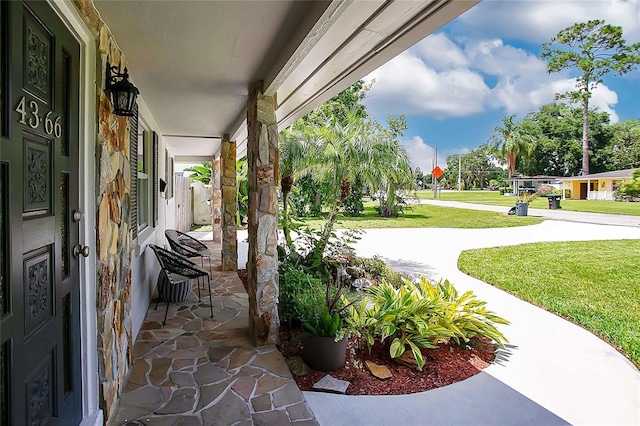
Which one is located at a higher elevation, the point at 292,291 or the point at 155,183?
the point at 155,183

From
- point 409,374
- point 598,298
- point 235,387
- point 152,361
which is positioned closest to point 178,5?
point 235,387

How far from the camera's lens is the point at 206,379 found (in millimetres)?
2840

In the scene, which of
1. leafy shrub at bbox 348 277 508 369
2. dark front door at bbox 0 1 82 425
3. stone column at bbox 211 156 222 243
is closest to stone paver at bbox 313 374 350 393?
leafy shrub at bbox 348 277 508 369

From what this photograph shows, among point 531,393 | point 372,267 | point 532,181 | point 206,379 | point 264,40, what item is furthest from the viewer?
point 532,181

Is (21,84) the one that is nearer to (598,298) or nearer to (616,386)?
(616,386)

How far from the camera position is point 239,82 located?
10.9ft

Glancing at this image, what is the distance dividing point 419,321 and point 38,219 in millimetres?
2822

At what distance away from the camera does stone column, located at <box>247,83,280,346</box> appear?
3.39 metres

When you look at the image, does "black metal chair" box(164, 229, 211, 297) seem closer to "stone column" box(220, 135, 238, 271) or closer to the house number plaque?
"stone column" box(220, 135, 238, 271)

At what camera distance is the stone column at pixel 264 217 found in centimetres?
339

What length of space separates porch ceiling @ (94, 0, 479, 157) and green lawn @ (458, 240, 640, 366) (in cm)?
355

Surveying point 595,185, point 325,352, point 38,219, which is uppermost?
point 595,185

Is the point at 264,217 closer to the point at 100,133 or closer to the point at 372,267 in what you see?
the point at 100,133

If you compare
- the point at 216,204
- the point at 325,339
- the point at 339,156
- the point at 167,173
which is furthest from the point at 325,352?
the point at 216,204
